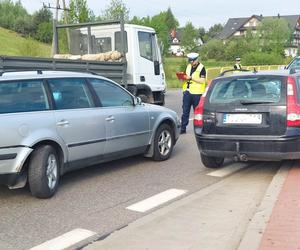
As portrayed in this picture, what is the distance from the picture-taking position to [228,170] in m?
7.99

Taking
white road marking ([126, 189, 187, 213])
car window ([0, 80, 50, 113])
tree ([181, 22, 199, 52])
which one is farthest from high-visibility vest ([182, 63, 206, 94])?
tree ([181, 22, 199, 52])

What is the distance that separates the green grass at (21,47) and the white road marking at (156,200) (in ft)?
66.4

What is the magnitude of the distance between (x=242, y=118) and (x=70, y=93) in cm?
231

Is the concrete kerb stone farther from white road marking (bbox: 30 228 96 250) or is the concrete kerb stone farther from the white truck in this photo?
the white truck

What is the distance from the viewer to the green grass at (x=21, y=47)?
32.9 meters

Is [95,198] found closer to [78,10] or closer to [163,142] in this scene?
[163,142]

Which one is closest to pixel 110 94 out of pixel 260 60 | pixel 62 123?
pixel 62 123

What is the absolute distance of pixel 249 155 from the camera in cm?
718

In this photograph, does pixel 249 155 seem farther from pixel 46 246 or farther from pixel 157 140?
pixel 46 246

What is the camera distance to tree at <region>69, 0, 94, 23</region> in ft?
94.0

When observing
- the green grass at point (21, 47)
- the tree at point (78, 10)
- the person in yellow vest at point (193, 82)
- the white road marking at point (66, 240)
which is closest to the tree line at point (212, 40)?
the green grass at point (21, 47)

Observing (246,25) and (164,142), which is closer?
(164,142)

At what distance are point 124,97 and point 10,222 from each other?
3136 mm

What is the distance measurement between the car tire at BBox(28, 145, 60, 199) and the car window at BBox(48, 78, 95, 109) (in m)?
0.67
